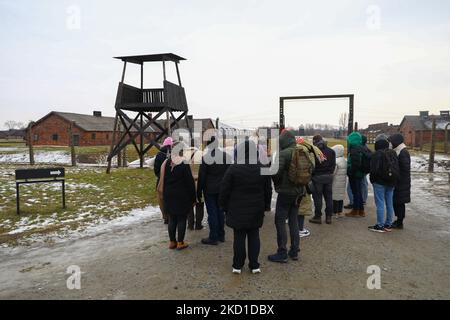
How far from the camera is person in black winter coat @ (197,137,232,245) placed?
19.7 feet

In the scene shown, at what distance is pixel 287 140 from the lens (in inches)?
211

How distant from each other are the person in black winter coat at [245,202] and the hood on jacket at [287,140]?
2.40ft

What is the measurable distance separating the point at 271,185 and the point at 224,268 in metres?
1.54

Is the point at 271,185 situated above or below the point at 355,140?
below

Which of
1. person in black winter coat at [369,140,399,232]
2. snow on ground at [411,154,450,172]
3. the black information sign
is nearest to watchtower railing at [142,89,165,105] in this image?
the black information sign

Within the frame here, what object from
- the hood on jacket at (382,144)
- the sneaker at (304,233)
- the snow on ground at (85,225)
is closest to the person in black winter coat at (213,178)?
the sneaker at (304,233)

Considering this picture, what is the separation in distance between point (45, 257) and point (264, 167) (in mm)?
4069

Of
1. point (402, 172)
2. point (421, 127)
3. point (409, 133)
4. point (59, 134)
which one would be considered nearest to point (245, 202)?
point (402, 172)

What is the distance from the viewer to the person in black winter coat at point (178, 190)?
18.9 ft

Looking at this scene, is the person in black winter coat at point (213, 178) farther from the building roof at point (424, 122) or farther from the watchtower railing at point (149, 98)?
the building roof at point (424, 122)

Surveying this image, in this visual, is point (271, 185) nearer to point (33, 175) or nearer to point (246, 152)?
point (246, 152)
